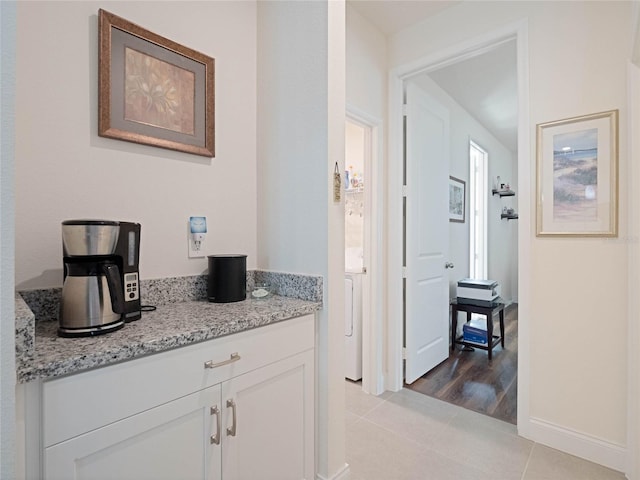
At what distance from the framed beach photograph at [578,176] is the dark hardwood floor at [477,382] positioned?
4.27 ft

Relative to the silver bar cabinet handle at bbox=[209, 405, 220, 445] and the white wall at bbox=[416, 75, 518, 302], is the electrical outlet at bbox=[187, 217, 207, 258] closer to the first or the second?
the silver bar cabinet handle at bbox=[209, 405, 220, 445]

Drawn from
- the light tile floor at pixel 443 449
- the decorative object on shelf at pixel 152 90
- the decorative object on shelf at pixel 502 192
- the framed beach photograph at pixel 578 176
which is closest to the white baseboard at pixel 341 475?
the light tile floor at pixel 443 449

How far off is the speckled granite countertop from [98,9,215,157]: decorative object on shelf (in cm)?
65

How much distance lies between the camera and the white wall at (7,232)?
576 mm

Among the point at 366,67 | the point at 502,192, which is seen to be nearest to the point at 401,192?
the point at 366,67

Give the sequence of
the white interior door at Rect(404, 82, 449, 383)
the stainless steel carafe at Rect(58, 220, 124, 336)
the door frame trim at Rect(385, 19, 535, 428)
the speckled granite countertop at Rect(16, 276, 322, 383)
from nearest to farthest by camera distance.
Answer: the speckled granite countertop at Rect(16, 276, 322, 383) → the stainless steel carafe at Rect(58, 220, 124, 336) → the door frame trim at Rect(385, 19, 535, 428) → the white interior door at Rect(404, 82, 449, 383)

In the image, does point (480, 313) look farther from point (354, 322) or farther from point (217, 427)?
point (217, 427)

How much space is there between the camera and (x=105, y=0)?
4.09ft

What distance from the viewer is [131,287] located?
1.13 meters

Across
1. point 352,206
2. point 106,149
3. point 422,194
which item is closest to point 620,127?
point 422,194

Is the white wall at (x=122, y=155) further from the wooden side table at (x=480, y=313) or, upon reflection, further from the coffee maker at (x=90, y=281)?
the wooden side table at (x=480, y=313)

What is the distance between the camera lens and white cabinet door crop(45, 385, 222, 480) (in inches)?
31.7

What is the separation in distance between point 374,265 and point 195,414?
1.75 meters

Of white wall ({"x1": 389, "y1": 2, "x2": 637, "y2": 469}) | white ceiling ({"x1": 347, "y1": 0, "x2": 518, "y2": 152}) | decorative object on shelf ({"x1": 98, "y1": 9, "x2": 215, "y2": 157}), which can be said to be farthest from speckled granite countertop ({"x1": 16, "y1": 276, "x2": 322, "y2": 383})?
white ceiling ({"x1": 347, "y1": 0, "x2": 518, "y2": 152})
